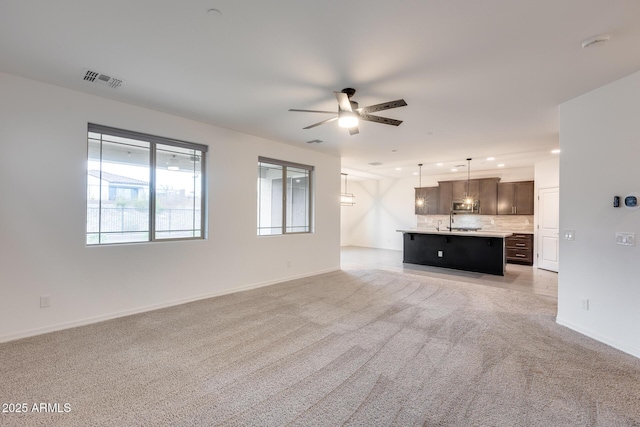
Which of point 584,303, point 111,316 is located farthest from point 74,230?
point 584,303

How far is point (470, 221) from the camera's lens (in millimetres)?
9211

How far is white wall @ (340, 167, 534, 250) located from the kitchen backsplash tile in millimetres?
544

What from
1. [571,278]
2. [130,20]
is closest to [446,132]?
[571,278]

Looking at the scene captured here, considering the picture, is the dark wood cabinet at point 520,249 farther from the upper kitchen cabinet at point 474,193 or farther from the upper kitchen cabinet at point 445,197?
the upper kitchen cabinet at point 445,197

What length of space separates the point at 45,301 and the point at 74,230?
2.65 ft

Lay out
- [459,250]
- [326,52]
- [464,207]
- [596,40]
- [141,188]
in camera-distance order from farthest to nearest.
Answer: [464,207] → [459,250] → [141,188] → [326,52] → [596,40]

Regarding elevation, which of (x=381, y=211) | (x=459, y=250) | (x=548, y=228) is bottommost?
(x=459, y=250)

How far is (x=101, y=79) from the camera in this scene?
3070 millimetres

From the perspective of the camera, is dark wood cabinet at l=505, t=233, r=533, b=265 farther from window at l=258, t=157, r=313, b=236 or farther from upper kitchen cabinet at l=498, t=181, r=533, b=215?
window at l=258, t=157, r=313, b=236

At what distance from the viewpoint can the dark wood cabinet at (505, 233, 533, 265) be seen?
770cm

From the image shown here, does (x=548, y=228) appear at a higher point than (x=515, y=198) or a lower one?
lower

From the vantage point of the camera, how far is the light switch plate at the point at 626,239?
286 cm

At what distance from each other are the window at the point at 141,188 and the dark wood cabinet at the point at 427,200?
25.0ft

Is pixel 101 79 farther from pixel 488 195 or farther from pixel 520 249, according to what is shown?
pixel 520 249
